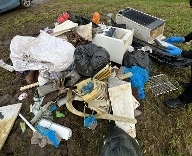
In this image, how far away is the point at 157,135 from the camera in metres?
3.42

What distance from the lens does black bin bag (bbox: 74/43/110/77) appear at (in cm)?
345

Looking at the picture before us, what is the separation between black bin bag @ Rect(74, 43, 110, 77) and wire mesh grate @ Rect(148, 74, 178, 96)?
0.97 m

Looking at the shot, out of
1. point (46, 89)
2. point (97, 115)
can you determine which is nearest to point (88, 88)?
point (97, 115)

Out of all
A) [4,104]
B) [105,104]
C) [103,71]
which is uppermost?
[103,71]

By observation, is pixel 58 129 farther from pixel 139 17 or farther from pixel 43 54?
pixel 139 17

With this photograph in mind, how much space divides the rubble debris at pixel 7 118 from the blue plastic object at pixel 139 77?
1.83 m

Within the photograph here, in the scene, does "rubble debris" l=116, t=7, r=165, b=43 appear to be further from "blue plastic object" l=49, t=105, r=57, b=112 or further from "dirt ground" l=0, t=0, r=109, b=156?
"blue plastic object" l=49, t=105, r=57, b=112

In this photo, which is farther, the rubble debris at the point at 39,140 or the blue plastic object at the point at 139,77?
the blue plastic object at the point at 139,77

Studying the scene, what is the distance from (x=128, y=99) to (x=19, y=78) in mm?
1985

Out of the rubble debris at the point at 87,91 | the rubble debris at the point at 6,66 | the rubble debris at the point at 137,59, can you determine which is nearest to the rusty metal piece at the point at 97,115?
the rubble debris at the point at 87,91

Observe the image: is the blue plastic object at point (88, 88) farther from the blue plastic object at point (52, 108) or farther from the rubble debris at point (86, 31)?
the rubble debris at point (86, 31)

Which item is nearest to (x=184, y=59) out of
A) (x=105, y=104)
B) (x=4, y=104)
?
(x=105, y=104)

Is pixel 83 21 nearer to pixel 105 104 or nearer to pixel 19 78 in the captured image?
pixel 19 78

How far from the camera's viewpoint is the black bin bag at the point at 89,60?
3.45 m
